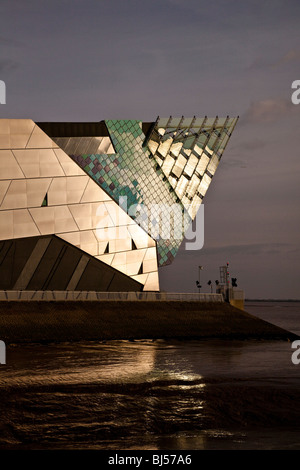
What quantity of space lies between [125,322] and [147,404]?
2866cm

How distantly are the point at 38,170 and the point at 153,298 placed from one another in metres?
13.7

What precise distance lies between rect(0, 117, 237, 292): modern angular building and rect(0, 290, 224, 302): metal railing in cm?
409

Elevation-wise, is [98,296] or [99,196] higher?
[99,196]

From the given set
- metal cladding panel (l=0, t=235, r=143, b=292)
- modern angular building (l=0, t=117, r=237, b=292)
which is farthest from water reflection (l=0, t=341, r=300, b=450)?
modern angular building (l=0, t=117, r=237, b=292)

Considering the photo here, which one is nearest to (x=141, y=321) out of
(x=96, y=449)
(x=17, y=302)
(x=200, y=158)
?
(x=17, y=302)

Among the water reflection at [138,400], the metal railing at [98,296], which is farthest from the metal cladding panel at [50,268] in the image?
the water reflection at [138,400]

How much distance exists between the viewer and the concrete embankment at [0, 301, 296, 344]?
42000 mm

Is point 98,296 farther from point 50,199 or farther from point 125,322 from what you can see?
point 50,199

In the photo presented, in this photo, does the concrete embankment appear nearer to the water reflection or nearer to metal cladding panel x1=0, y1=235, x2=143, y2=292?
metal cladding panel x1=0, y1=235, x2=143, y2=292

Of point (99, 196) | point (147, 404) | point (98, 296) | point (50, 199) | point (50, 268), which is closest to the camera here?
point (147, 404)

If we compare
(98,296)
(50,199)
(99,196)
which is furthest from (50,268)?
(99,196)

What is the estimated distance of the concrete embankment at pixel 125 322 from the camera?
42000 millimetres

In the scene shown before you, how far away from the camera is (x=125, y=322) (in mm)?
47156
